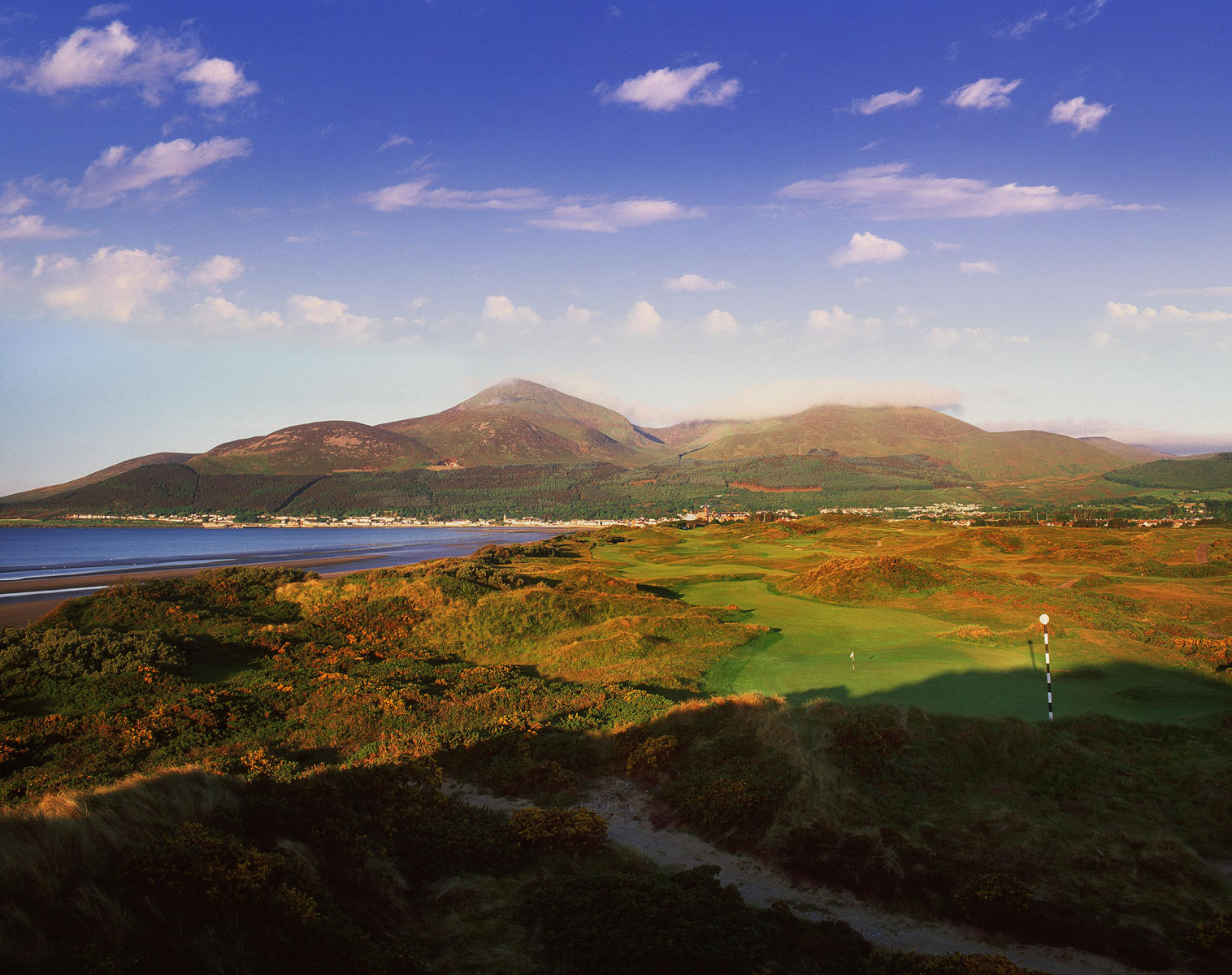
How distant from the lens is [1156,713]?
48.5 feet

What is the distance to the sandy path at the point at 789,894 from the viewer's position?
7.65 m

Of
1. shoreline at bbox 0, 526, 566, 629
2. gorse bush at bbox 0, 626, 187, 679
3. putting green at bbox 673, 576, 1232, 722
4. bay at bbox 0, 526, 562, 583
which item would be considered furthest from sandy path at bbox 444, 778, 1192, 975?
bay at bbox 0, 526, 562, 583

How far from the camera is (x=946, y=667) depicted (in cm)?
1938

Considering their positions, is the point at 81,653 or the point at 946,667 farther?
the point at 946,667

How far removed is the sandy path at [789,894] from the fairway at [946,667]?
7007 millimetres

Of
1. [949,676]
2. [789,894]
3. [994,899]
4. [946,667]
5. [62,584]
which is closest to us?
[994,899]

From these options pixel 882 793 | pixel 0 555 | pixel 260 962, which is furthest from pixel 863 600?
pixel 0 555

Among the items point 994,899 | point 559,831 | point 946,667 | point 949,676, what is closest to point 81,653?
point 559,831

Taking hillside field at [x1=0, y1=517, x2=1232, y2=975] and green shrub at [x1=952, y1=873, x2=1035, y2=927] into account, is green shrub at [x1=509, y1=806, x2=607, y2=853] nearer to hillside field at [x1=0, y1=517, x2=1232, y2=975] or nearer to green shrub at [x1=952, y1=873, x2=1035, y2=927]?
hillside field at [x1=0, y1=517, x2=1232, y2=975]

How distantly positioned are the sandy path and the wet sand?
2456cm

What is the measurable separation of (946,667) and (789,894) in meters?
12.4

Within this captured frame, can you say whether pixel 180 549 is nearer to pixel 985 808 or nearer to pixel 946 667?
pixel 946 667

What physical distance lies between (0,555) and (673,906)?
118 metres

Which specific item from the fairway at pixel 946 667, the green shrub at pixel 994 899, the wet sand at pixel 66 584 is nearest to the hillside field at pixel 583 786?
the green shrub at pixel 994 899
